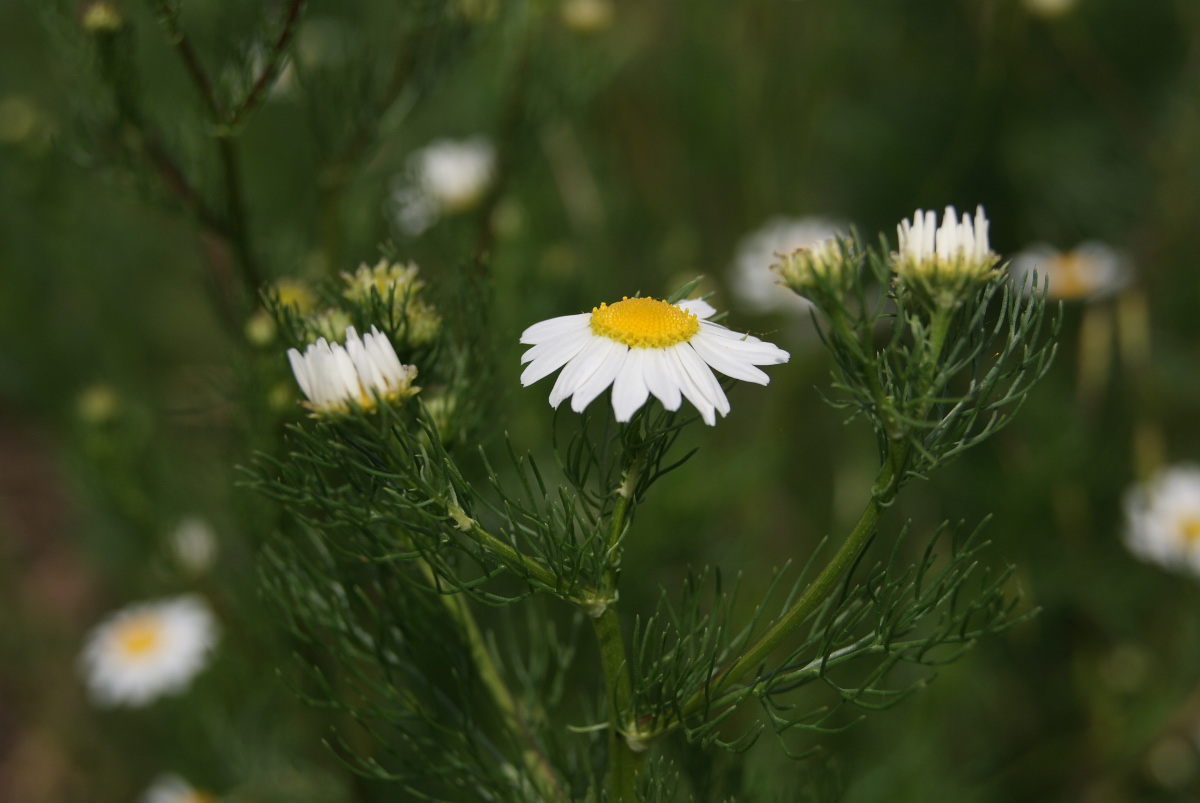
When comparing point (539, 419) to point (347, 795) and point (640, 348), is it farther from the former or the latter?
point (640, 348)

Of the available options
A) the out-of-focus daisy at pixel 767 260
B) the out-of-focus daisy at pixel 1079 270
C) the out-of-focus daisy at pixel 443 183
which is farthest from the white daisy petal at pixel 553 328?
the out-of-focus daisy at pixel 1079 270

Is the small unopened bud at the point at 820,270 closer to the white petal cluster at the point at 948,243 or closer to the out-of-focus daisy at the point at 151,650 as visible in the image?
the white petal cluster at the point at 948,243

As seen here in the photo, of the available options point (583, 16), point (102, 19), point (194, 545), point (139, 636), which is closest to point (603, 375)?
point (102, 19)

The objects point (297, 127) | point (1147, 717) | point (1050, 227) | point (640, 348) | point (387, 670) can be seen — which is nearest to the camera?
point (640, 348)

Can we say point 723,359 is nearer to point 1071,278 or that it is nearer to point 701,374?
point 701,374

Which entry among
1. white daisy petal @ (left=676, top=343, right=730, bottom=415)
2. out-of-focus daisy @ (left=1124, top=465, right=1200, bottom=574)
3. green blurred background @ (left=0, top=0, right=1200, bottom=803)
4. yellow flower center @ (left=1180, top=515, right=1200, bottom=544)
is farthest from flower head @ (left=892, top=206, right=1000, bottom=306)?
yellow flower center @ (left=1180, top=515, right=1200, bottom=544)

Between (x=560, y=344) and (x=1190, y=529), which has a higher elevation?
(x=560, y=344)

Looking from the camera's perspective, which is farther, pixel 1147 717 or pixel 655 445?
pixel 1147 717

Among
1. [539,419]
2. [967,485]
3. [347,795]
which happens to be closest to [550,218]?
[539,419]
